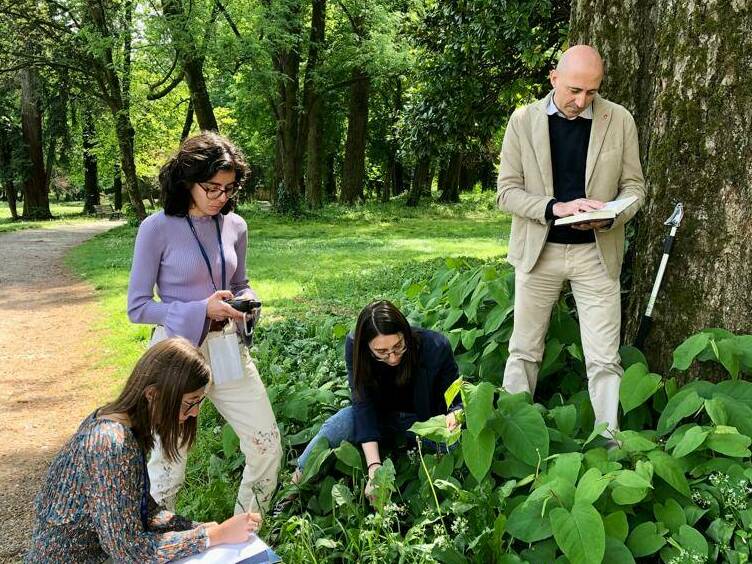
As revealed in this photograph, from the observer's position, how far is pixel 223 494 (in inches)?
148

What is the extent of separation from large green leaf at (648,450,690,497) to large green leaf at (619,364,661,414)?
0.35 meters

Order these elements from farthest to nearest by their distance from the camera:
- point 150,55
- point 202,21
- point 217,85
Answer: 1. point 217,85
2. point 150,55
3. point 202,21

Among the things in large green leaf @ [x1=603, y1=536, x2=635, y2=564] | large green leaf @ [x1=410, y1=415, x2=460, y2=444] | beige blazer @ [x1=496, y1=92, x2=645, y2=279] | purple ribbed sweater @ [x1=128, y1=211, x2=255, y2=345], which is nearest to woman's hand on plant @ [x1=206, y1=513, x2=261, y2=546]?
large green leaf @ [x1=410, y1=415, x2=460, y2=444]

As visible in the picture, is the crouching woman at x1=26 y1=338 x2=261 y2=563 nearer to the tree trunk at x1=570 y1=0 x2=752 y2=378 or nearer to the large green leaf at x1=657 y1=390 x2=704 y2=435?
the large green leaf at x1=657 y1=390 x2=704 y2=435

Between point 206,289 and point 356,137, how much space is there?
75.8 ft

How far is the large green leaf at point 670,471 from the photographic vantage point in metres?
2.73

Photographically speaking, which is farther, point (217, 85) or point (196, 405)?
point (217, 85)

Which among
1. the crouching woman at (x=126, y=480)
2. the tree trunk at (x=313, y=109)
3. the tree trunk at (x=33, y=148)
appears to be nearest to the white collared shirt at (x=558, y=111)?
the crouching woman at (x=126, y=480)

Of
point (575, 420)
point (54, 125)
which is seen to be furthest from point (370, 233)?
point (54, 125)

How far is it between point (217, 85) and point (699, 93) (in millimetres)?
29074

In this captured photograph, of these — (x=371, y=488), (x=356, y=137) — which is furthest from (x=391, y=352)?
(x=356, y=137)

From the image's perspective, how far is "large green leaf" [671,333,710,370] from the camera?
312 cm

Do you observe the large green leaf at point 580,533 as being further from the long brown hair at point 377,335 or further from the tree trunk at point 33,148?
the tree trunk at point 33,148

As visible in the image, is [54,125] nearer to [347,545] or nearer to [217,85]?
[217,85]
